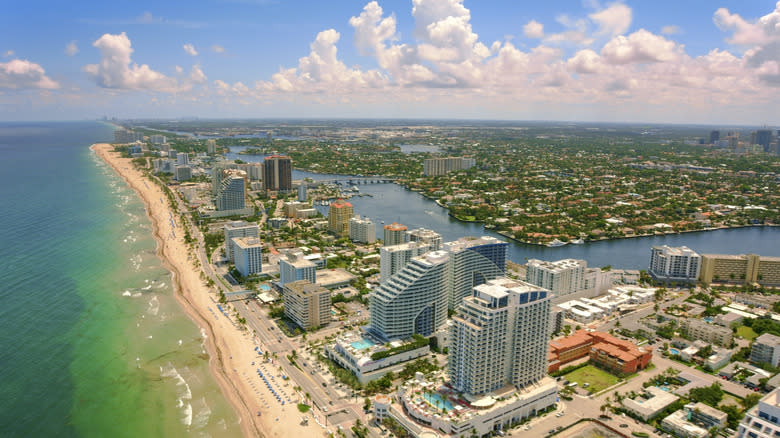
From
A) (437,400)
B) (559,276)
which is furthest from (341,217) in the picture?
(437,400)

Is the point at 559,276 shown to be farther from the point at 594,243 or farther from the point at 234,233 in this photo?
the point at 234,233

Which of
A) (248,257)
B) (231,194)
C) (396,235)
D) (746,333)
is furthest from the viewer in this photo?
(231,194)

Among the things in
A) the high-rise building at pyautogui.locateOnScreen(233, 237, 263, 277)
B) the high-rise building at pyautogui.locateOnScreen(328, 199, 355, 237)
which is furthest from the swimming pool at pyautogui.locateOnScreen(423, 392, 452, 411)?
the high-rise building at pyautogui.locateOnScreen(328, 199, 355, 237)

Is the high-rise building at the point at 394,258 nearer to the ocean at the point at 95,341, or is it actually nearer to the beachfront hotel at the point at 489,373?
the beachfront hotel at the point at 489,373

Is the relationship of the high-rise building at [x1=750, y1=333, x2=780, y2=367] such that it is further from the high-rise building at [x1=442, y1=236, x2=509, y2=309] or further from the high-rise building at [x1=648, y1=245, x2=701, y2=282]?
the high-rise building at [x1=442, y1=236, x2=509, y2=309]

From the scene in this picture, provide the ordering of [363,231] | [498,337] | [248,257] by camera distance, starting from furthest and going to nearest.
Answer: [363,231]
[248,257]
[498,337]

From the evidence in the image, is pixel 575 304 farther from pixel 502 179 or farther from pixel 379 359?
pixel 502 179
